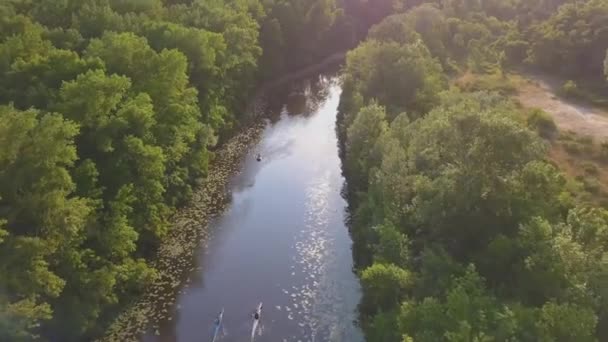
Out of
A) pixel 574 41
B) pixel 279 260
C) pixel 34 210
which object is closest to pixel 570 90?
pixel 574 41

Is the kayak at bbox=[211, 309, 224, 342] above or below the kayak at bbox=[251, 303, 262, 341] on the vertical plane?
above

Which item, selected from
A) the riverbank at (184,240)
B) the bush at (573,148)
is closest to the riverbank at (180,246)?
the riverbank at (184,240)

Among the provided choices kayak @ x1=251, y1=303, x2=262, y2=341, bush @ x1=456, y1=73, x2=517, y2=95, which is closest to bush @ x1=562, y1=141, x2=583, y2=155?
bush @ x1=456, y1=73, x2=517, y2=95

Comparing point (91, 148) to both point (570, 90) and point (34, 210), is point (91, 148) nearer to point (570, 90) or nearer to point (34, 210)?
point (34, 210)

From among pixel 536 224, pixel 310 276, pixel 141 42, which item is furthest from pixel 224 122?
pixel 536 224

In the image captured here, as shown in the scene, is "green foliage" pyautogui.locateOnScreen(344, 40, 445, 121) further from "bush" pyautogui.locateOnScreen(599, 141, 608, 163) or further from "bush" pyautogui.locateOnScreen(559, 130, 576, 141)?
"bush" pyautogui.locateOnScreen(599, 141, 608, 163)

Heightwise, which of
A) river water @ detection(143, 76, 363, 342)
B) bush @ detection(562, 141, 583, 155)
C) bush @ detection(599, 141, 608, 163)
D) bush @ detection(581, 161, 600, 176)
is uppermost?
river water @ detection(143, 76, 363, 342)

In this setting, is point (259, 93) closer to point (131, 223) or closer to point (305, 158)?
point (305, 158)
